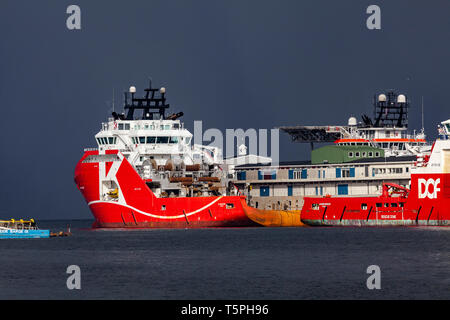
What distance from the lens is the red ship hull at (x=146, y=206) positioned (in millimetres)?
78500

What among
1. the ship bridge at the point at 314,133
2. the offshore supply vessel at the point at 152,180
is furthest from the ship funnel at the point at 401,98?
the offshore supply vessel at the point at 152,180

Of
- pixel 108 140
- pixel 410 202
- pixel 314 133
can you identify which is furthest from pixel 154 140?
pixel 410 202

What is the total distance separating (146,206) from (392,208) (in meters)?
17.8

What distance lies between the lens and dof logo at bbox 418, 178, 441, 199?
7394cm

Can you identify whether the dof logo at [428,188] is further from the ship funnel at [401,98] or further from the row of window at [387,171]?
the ship funnel at [401,98]

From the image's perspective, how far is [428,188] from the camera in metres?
74.2

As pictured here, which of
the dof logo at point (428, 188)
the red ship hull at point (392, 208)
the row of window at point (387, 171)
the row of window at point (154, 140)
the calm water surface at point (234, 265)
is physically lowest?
the calm water surface at point (234, 265)
